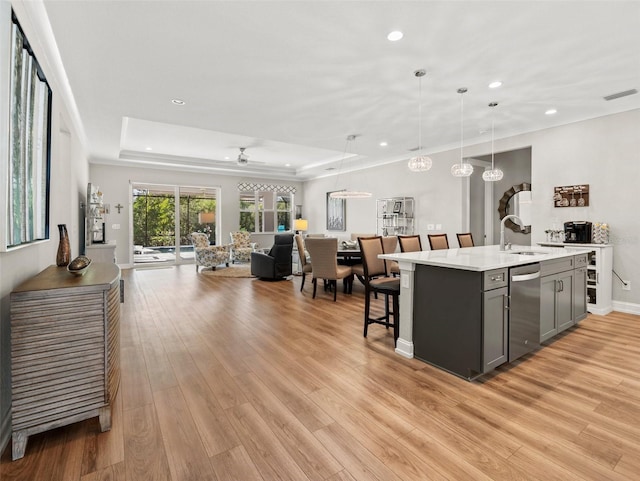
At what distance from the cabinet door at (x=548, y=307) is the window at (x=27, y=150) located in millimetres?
3986

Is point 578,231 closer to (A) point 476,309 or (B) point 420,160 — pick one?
(B) point 420,160

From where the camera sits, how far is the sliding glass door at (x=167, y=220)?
8.67 m

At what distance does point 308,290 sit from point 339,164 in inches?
162

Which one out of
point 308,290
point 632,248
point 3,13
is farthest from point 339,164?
point 3,13

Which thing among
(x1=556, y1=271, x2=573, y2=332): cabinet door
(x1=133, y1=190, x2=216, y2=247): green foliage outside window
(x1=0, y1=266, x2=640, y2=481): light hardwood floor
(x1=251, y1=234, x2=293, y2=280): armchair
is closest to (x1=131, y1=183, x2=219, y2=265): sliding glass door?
(x1=133, y1=190, x2=216, y2=247): green foliage outside window

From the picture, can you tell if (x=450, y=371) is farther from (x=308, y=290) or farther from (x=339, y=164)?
(x=339, y=164)

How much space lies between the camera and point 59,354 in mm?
1739

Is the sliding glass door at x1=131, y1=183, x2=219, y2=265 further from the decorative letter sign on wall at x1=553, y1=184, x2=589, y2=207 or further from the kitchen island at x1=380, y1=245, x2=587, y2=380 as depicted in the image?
the decorative letter sign on wall at x1=553, y1=184, x2=589, y2=207

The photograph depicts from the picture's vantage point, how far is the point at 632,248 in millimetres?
4250

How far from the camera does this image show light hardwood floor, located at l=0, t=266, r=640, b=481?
1.60 m

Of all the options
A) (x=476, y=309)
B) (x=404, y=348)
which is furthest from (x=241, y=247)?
(x=476, y=309)

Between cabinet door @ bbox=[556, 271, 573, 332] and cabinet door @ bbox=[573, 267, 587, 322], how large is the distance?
128 millimetres

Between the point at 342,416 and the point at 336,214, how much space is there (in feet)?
25.8

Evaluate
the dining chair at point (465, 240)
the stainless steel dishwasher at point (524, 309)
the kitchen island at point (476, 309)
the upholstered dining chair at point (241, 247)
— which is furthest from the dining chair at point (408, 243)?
the upholstered dining chair at point (241, 247)
